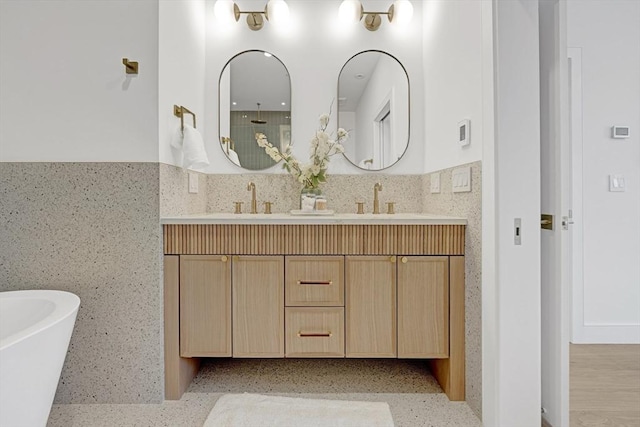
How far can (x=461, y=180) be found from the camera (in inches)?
70.9

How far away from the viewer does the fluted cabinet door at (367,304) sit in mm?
1798

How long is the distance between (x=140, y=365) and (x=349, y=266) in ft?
3.67

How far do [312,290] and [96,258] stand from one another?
1053 millimetres

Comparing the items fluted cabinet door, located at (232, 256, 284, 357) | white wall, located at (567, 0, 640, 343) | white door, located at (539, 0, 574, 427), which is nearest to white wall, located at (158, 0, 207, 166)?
fluted cabinet door, located at (232, 256, 284, 357)

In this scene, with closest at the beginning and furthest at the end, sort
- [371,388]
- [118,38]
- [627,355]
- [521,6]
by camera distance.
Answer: [521,6] < [118,38] < [371,388] < [627,355]

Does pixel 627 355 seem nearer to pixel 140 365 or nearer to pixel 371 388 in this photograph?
pixel 371 388

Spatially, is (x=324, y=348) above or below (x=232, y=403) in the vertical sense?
above

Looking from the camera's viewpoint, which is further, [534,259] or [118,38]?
[118,38]

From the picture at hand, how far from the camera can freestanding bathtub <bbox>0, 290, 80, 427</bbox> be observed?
1.09 m

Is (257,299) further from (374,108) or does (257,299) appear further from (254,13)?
(254,13)

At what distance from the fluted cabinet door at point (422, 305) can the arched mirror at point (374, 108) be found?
88cm

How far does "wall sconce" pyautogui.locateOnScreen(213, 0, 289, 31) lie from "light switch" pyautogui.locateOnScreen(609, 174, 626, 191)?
2.58 meters

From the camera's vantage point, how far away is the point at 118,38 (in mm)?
1719

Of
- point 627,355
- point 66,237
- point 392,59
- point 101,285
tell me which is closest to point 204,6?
point 392,59
